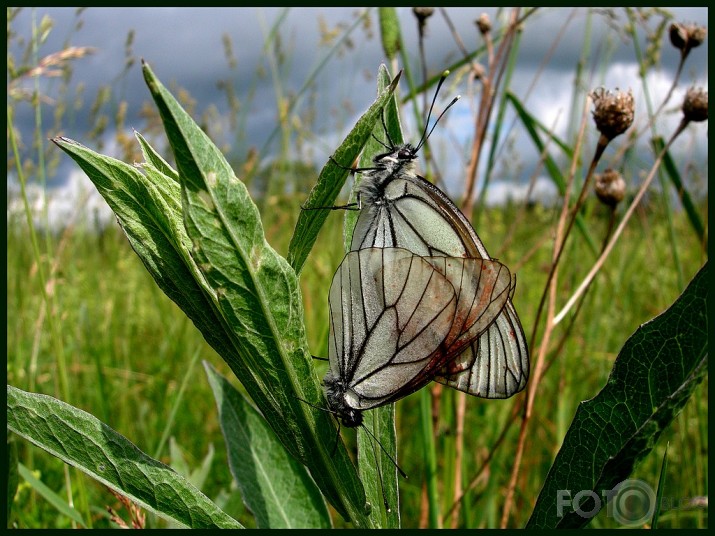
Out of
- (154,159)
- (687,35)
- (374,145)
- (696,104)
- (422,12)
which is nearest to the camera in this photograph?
(154,159)

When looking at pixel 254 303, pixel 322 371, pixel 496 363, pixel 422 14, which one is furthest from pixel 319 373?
pixel 254 303

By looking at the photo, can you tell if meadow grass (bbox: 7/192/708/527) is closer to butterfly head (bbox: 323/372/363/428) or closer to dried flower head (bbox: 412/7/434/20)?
butterfly head (bbox: 323/372/363/428)

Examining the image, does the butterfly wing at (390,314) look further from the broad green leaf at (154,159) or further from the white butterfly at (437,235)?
the broad green leaf at (154,159)

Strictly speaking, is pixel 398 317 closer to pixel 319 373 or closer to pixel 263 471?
pixel 263 471

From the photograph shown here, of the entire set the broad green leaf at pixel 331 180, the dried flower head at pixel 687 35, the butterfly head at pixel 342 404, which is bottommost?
the butterfly head at pixel 342 404

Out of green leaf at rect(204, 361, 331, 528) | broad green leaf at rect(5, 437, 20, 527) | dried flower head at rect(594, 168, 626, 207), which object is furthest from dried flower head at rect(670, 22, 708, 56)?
broad green leaf at rect(5, 437, 20, 527)

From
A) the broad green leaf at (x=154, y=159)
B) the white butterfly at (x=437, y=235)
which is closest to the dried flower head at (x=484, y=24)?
the white butterfly at (x=437, y=235)
